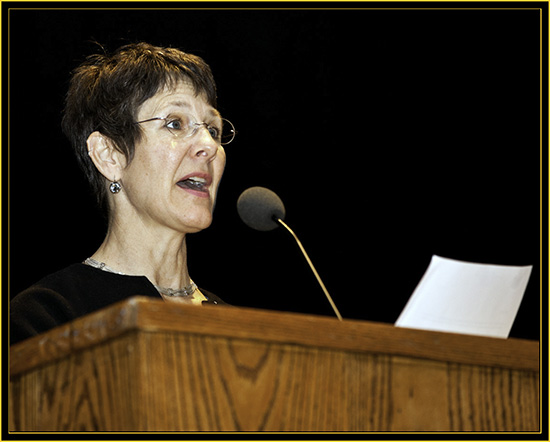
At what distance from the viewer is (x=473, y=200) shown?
11.0 ft

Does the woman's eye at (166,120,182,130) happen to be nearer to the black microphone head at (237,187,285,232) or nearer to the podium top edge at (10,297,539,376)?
the black microphone head at (237,187,285,232)

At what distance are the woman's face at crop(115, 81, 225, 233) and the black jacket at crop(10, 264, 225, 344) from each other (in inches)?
7.9

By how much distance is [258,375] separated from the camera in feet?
3.93

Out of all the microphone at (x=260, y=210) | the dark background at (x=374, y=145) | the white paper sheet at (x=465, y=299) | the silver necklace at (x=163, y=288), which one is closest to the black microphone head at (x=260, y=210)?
the microphone at (x=260, y=210)

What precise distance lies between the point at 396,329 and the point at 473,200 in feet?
7.04

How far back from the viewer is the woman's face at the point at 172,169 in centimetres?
220

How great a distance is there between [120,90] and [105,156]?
17cm

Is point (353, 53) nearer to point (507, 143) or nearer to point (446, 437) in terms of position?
point (507, 143)

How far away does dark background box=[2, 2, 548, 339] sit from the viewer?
130 inches

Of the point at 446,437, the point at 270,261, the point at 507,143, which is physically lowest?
the point at 446,437

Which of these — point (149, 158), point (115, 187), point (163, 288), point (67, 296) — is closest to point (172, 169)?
point (149, 158)

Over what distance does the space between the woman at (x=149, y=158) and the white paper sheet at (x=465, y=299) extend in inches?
33.5

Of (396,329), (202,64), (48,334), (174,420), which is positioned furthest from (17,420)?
(202,64)

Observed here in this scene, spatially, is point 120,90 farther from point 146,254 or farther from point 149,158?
point 146,254
